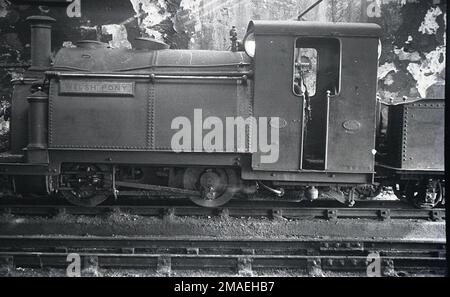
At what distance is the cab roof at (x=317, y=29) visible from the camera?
4.94 m

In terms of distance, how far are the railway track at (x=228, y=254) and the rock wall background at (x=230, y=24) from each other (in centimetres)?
463

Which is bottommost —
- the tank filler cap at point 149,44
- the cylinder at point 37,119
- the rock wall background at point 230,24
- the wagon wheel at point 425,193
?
the wagon wheel at point 425,193

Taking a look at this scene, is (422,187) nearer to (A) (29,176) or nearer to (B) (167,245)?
(B) (167,245)

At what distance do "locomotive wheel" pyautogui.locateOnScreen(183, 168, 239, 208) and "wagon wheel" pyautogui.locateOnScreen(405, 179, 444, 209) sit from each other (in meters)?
2.70

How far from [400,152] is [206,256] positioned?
295 cm

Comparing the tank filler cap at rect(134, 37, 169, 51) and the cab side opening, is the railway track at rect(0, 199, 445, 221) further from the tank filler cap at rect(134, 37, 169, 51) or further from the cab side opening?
the tank filler cap at rect(134, 37, 169, 51)

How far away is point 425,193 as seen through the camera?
5.78 m

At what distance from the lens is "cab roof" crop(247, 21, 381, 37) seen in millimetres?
4941

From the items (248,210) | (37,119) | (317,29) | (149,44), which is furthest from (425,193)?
(37,119)

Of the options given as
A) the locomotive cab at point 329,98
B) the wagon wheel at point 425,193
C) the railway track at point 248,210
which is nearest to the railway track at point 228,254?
the railway track at point 248,210

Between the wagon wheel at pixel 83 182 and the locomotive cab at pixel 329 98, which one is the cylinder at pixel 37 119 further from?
the locomotive cab at pixel 329 98

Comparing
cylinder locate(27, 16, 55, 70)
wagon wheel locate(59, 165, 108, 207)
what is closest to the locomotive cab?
wagon wheel locate(59, 165, 108, 207)
